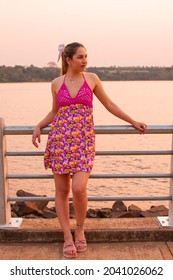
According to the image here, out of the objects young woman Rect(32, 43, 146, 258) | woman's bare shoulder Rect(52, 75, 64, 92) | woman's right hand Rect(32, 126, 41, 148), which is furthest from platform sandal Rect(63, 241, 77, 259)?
woman's bare shoulder Rect(52, 75, 64, 92)

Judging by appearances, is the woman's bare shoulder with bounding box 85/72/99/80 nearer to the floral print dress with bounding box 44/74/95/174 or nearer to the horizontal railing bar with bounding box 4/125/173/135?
the floral print dress with bounding box 44/74/95/174

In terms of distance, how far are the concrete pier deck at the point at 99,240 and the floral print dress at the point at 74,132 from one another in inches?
27.0

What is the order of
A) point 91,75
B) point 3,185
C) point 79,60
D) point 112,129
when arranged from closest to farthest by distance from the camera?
1. point 79,60
2. point 91,75
3. point 112,129
4. point 3,185

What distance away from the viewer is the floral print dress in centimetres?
364

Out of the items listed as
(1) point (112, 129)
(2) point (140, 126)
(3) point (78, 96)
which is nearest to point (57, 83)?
(3) point (78, 96)

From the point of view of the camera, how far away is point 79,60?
3.59m

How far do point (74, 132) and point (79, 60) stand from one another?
0.55 metres

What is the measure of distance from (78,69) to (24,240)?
154 centimetres

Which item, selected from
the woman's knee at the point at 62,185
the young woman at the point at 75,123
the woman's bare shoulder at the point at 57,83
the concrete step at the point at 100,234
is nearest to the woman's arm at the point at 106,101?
the young woman at the point at 75,123

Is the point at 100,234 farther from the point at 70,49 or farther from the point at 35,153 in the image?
the point at 70,49

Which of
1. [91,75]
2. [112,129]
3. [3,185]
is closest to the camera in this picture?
[91,75]

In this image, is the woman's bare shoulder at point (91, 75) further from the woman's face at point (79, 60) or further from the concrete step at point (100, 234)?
the concrete step at point (100, 234)

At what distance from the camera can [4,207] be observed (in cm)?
412

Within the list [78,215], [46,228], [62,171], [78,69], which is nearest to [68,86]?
[78,69]
